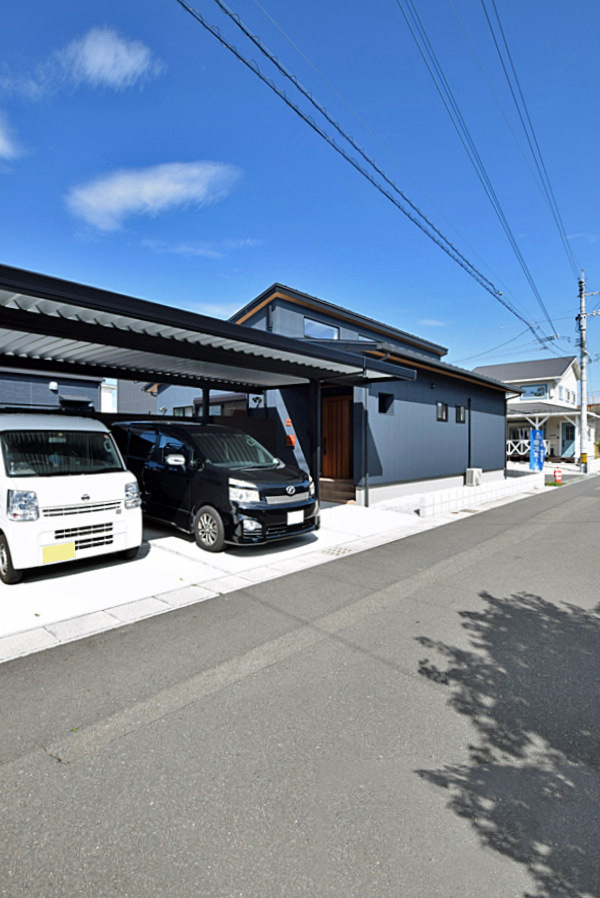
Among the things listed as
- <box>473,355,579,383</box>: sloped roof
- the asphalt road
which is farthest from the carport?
<box>473,355,579,383</box>: sloped roof

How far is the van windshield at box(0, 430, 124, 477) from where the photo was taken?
5055 mm

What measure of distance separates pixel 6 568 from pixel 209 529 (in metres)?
2.30

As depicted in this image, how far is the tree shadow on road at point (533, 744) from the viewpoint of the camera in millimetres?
1777

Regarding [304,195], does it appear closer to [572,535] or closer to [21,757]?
[572,535]

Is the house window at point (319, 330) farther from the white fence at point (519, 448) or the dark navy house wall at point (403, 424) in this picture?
the white fence at point (519, 448)

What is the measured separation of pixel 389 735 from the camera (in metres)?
2.45

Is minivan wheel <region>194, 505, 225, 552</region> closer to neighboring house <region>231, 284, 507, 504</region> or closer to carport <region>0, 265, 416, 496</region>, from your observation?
carport <region>0, 265, 416, 496</region>

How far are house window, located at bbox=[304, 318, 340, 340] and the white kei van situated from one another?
32.3 ft

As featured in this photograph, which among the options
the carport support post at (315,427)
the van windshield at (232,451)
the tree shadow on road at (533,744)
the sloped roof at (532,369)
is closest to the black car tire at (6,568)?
the van windshield at (232,451)

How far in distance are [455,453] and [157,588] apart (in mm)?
11387

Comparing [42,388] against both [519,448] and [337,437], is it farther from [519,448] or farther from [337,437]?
[519,448]

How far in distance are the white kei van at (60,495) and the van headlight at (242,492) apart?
1.15 m

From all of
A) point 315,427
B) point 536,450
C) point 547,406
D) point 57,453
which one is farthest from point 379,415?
point 547,406

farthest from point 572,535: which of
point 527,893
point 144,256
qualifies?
point 144,256
